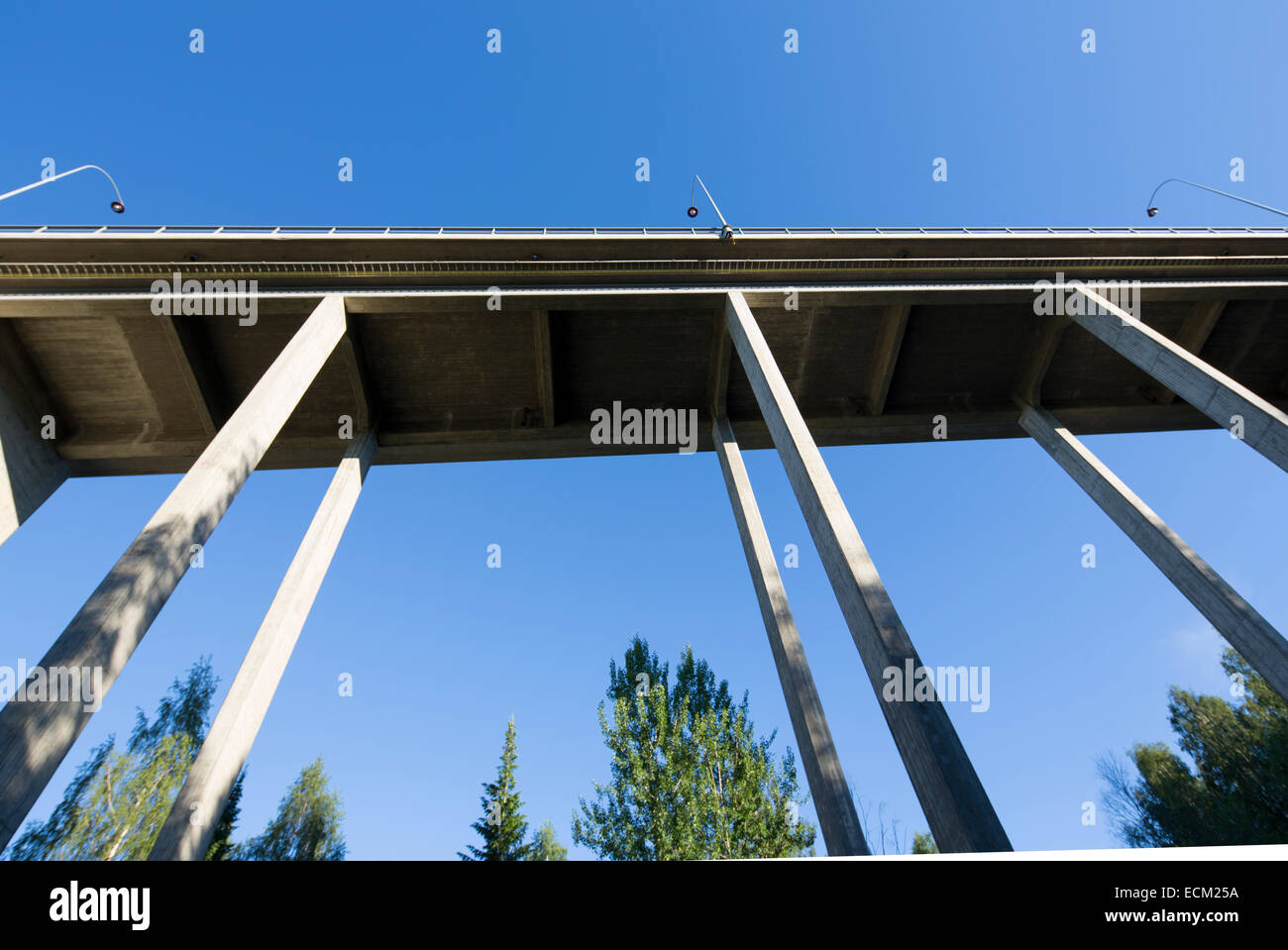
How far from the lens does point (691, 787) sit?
14.5 m

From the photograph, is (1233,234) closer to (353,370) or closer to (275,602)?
(353,370)

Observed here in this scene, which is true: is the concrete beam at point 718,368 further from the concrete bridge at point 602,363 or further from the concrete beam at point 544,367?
the concrete beam at point 544,367

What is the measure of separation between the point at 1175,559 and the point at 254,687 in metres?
17.4

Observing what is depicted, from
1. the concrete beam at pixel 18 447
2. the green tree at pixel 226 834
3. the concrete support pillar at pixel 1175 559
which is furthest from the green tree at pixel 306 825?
the concrete support pillar at pixel 1175 559

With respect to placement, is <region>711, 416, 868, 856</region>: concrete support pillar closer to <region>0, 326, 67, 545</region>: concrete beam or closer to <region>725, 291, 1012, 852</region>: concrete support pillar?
<region>725, 291, 1012, 852</region>: concrete support pillar

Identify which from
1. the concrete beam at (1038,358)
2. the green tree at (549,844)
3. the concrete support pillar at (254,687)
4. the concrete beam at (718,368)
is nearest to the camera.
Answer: the concrete support pillar at (254,687)

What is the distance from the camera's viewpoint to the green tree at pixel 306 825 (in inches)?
1029

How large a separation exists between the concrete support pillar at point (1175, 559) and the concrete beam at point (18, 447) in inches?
920

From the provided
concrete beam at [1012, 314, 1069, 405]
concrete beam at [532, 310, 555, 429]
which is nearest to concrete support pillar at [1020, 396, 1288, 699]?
concrete beam at [1012, 314, 1069, 405]

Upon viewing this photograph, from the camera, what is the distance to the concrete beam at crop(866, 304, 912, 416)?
14.8 metres

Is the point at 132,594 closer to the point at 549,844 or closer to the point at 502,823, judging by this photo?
the point at 502,823

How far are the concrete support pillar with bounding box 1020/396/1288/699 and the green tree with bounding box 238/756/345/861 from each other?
101ft

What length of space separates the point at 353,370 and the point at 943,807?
13752 mm

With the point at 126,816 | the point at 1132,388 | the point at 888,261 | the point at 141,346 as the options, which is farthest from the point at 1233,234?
the point at 126,816
